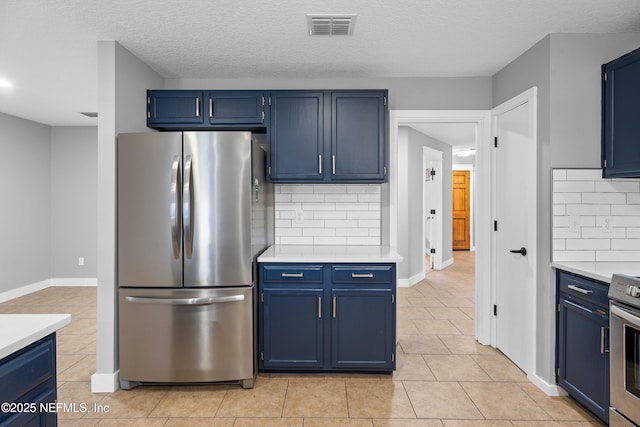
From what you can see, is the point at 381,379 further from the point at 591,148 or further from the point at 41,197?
the point at 41,197

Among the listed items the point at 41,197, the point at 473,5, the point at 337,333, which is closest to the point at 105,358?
the point at 337,333

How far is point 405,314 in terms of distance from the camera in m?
4.53

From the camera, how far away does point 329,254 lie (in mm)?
3049

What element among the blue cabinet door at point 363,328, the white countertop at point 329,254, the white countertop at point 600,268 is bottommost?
the blue cabinet door at point 363,328

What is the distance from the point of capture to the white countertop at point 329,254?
9.39ft

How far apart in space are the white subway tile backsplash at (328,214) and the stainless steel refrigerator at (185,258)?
2.92ft

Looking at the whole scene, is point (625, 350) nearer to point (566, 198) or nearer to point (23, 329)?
point (566, 198)

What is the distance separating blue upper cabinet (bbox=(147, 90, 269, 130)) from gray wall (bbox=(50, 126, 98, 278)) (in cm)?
Answer: 332

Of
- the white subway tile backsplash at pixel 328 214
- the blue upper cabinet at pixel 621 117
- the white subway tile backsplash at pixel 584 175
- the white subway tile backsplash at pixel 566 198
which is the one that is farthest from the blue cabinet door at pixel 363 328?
the blue upper cabinet at pixel 621 117

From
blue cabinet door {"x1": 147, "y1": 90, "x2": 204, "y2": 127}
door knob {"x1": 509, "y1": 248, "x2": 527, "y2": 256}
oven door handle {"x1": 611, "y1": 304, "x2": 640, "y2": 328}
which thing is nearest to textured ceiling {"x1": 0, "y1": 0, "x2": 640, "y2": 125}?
blue cabinet door {"x1": 147, "y1": 90, "x2": 204, "y2": 127}

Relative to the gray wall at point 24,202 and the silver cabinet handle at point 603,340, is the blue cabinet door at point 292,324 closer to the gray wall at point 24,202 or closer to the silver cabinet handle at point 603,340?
the silver cabinet handle at point 603,340

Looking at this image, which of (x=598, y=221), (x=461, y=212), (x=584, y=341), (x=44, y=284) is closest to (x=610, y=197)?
(x=598, y=221)

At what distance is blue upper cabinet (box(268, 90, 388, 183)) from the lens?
322cm

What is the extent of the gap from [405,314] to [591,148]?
8.64 ft
